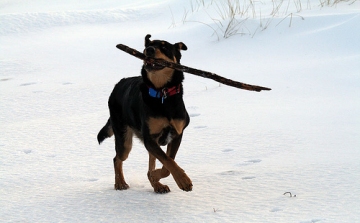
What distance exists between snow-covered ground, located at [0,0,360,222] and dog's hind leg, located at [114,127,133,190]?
0.14m

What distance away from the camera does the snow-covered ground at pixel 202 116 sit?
4.47m

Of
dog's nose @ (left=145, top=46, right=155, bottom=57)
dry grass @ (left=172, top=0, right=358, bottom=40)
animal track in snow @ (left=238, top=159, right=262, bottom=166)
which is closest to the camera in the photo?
dog's nose @ (left=145, top=46, right=155, bottom=57)

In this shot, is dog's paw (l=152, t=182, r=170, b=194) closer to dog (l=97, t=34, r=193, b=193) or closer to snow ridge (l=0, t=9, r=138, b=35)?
dog (l=97, t=34, r=193, b=193)

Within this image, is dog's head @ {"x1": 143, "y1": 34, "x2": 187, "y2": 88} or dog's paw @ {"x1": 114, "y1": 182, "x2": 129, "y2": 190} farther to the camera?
dog's paw @ {"x1": 114, "y1": 182, "x2": 129, "y2": 190}

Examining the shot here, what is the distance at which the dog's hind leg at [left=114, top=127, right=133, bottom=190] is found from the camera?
17.0 feet

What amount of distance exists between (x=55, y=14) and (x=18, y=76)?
9.95 feet

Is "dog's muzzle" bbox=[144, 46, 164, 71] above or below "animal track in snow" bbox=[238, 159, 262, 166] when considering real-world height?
above

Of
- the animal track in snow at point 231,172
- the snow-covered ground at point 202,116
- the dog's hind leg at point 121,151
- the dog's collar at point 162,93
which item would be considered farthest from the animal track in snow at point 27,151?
the animal track in snow at point 231,172

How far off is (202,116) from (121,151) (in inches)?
72.2

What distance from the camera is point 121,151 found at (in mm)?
5320

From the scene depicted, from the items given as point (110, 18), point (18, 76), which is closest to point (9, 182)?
point (18, 76)

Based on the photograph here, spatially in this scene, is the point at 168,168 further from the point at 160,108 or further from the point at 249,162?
the point at 249,162

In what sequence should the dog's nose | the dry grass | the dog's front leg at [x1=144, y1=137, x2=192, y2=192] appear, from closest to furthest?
the dog's front leg at [x1=144, y1=137, x2=192, y2=192] < the dog's nose < the dry grass

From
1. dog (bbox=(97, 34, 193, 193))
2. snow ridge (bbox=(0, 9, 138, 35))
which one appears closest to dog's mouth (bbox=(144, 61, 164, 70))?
dog (bbox=(97, 34, 193, 193))
